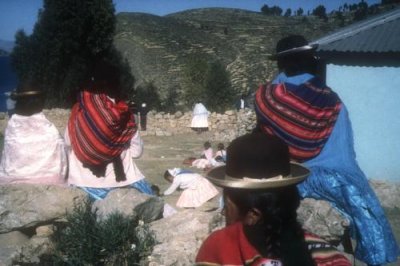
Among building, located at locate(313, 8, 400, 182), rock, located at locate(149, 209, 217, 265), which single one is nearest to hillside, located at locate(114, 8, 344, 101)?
building, located at locate(313, 8, 400, 182)

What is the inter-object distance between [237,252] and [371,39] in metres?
8.01

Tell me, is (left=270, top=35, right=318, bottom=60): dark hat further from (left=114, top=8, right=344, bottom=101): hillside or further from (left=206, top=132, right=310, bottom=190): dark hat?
(left=114, top=8, right=344, bottom=101): hillside

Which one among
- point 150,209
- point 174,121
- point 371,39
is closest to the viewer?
point 150,209

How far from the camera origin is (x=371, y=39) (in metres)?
8.80

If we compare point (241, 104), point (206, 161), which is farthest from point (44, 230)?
point (241, 104)

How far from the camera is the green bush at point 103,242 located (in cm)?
392

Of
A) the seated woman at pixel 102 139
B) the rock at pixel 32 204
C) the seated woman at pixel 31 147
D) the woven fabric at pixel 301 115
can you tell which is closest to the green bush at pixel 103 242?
the rock at pixel 32 204

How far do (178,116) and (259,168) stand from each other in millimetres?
20321

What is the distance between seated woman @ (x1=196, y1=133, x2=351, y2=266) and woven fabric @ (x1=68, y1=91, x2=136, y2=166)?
2947mm

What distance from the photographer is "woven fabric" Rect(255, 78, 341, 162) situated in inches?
116

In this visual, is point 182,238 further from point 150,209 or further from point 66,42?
point 66,42

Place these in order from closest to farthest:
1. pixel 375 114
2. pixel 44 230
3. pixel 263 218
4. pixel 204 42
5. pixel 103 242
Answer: pixel 263 218 < pixel 103 242 < pixel 44 230 < pixel 375 114 < pixel 204 42

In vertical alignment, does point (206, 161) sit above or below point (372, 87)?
below

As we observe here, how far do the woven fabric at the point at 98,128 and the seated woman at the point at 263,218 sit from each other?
295 cm
